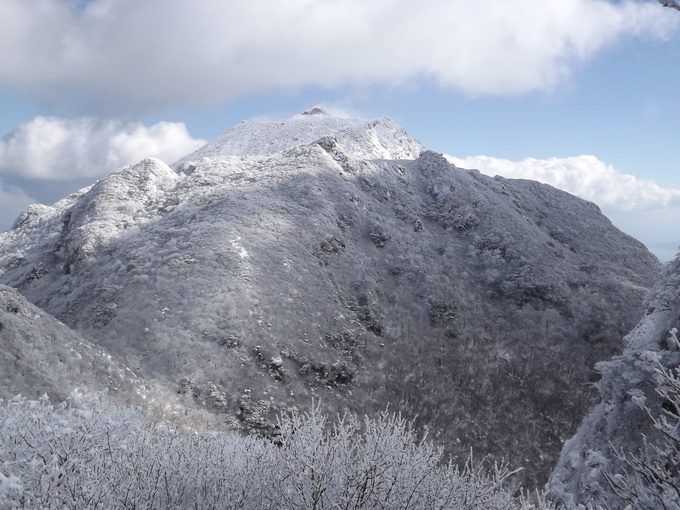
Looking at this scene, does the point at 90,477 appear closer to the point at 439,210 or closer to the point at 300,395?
the point at 300,395

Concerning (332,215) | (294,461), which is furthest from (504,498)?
(332,215)

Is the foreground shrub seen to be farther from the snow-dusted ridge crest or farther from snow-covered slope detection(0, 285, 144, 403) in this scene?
the snow-dusted ridge crest

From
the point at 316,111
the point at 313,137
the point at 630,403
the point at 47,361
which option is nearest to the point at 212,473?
the point at 630,403

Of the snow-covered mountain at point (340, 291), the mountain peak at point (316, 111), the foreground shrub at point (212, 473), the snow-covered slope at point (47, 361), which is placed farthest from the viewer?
the mountain peak at point (316, 111)

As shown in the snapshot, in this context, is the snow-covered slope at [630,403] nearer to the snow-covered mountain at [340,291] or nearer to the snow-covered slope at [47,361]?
the snow-covered mountain at [340,291]

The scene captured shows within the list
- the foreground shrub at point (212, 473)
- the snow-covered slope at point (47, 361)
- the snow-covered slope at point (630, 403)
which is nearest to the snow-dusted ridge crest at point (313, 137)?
the snow-covered slope at point (47, 361)

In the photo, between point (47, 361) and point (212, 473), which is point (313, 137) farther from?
point (212, 473)
